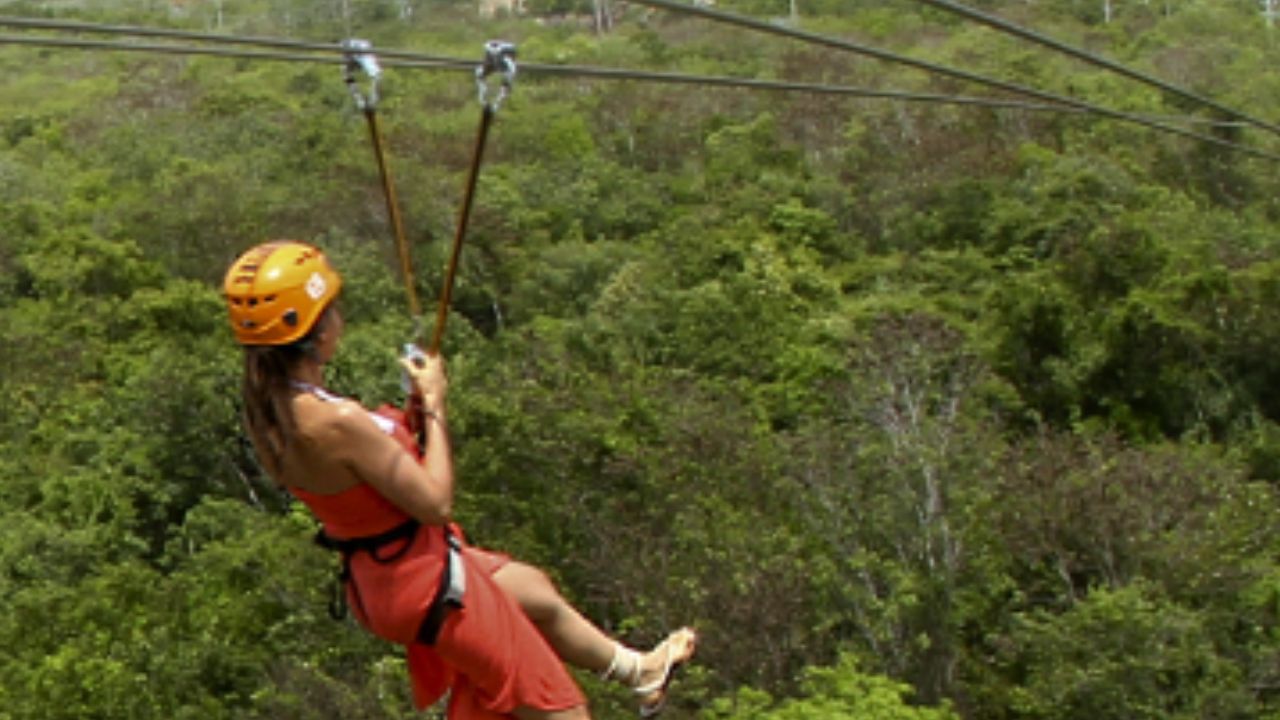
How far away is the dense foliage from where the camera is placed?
9.79 meters

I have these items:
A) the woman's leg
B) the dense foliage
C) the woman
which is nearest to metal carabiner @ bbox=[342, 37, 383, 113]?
the woman

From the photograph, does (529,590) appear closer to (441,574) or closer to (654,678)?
(441,574)

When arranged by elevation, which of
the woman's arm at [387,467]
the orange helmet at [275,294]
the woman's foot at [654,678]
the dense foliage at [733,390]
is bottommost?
the dense foliage at [733,390]

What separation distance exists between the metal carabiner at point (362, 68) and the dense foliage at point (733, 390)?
535 cm

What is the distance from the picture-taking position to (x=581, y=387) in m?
12.4

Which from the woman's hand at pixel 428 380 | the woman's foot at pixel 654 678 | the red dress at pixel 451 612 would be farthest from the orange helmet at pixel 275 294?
the woman's foot at pixel 654 678

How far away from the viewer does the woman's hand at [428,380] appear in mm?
2842

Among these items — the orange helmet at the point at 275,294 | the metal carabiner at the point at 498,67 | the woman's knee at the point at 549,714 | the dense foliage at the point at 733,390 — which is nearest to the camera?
the orange helmet at the point at 275,294

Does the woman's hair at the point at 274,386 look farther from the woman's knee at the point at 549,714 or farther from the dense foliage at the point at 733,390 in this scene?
the dense foliage at the point at 733,390

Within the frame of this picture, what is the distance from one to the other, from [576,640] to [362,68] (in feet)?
3.61

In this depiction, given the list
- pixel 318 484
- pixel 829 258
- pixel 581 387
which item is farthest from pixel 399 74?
pixel 318 484

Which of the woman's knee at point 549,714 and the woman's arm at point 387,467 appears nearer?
the woman's arm at point 387,467

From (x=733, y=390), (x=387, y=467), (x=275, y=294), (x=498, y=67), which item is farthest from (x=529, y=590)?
(x=733, y=390)

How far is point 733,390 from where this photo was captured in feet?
45.3
